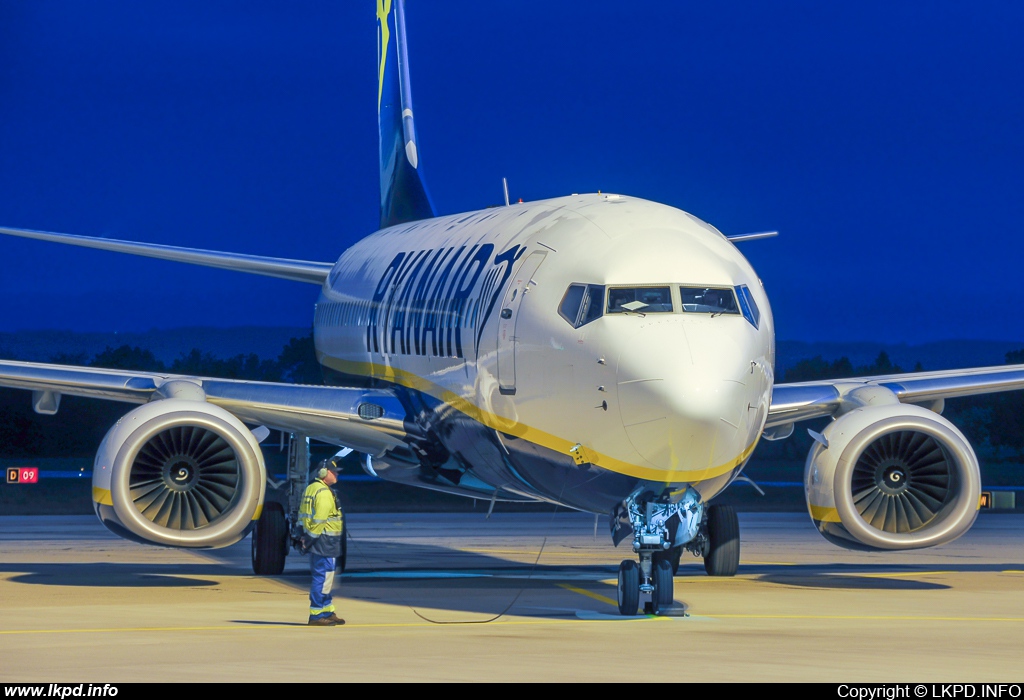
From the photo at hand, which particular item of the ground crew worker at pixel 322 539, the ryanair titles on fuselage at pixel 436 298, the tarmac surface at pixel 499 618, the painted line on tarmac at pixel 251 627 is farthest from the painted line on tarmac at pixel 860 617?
the ryanair titles on fuselage at pixel 436 298

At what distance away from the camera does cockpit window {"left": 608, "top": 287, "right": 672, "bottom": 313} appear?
566 inches

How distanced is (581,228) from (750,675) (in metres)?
5.99

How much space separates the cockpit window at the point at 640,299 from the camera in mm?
14375

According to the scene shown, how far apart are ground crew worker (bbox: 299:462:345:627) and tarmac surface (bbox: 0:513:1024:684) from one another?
246mm

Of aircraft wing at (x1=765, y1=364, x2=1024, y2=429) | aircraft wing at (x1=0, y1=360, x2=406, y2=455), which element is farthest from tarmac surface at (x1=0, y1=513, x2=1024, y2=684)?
aircraft wing at (x1=765, y1=364, x2=1024, y2=429)

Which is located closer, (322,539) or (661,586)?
(322,539)

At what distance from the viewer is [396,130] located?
31.6 m

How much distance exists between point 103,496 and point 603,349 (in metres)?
6.15

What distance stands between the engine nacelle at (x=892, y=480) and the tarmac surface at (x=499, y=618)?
2.39ft

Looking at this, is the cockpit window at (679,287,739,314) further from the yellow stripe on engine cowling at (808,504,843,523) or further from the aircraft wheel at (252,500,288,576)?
the aircraft wheel at (252,500,288,576)

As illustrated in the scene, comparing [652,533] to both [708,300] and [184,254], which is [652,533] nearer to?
[708,300]

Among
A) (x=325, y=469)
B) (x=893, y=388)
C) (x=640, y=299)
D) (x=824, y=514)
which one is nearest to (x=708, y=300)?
(x=640, y=299)

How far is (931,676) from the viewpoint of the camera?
434 inches
